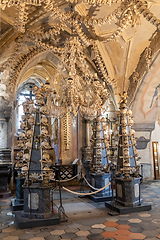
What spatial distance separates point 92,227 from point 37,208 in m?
0.99

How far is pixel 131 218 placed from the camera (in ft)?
13.2

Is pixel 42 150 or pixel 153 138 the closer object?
pixel 42 150

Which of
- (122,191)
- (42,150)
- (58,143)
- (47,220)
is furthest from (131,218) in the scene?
(58,143)

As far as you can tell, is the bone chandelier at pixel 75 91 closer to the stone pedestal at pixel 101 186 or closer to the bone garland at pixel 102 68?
the bone garland at pixel 102 68

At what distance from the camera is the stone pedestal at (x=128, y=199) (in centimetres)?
439

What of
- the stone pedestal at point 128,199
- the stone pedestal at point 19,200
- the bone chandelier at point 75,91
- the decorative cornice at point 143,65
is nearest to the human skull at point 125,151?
the stone pedestal at point 128,199

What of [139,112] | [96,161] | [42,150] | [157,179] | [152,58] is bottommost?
[157,179]

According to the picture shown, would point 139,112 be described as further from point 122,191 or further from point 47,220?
point 47,220

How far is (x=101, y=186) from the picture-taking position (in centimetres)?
584

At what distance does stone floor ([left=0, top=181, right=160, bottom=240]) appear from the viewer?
325 cm

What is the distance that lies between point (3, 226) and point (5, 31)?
16.0 feet

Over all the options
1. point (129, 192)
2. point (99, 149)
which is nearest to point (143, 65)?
point (99, 149)

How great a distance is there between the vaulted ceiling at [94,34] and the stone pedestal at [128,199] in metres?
3.25

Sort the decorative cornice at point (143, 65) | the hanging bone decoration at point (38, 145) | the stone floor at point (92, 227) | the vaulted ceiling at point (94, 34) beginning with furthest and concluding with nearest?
the decorative cornice at point (143, 65) → the vaulted ceiling at point (94, 34) → the hanging bone decoration at point (38, 145) → the stone floor at point (92, 227)
